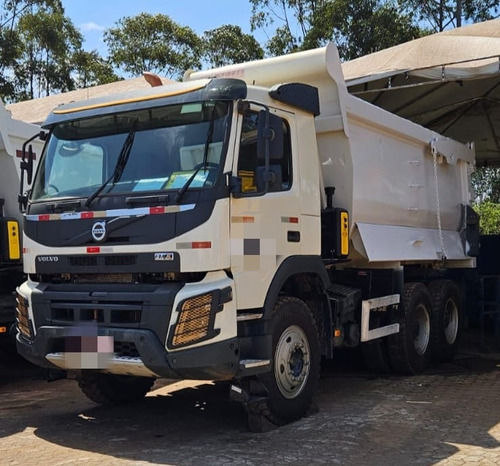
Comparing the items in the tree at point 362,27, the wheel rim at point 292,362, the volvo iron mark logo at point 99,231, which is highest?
the tree at point 362,27

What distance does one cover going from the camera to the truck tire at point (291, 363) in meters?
5.30

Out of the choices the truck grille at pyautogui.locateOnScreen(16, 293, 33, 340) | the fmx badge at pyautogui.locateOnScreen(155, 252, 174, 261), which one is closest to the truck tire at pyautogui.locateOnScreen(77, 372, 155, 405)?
the truck grille at pyautogui.locateOnScreen(16, 293, 33, 340)

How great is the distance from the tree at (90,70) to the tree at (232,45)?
4.57 m

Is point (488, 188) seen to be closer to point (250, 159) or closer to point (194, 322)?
point (250, 159)

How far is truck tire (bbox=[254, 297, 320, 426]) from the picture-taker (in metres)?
5.30

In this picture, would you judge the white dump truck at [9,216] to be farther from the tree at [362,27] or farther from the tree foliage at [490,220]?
the tree foliage at [490,220]

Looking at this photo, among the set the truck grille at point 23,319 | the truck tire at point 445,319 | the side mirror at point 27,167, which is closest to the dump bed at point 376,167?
the truck tire at point 445,319

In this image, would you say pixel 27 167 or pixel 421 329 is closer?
pixel 27 167

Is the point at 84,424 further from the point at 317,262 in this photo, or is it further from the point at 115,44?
the point at 115,44

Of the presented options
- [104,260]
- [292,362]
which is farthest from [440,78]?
[104,260]

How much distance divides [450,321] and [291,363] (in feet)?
14.1

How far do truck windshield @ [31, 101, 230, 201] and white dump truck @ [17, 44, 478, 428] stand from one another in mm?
12

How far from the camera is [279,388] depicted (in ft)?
17.7

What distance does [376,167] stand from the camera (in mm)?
7125
